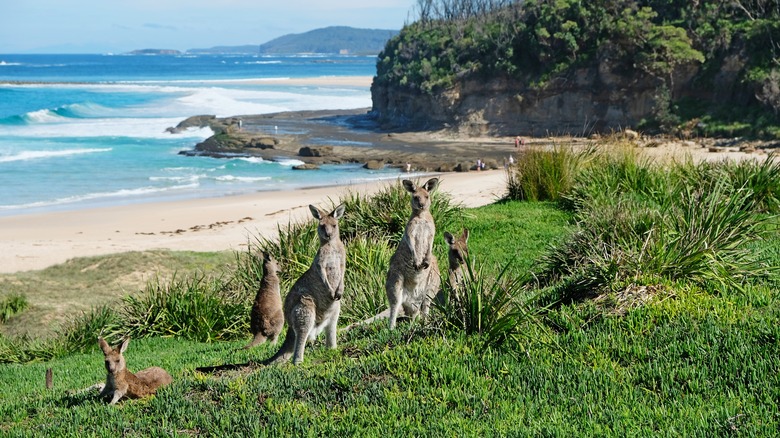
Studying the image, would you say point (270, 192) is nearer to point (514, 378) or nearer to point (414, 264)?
point (414, 264)

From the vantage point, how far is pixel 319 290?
7.20 metres

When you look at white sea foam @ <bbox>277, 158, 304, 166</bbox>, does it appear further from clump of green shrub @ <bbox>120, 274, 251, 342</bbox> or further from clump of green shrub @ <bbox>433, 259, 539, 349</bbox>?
clump of green shrub @ <bbox>433, 259, 539, 349</bbox>

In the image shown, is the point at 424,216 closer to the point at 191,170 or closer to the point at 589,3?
the point at 191,170

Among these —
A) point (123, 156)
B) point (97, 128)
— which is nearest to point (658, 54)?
point (123, 156)

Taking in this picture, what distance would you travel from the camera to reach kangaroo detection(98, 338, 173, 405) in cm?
698

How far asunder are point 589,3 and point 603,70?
5.87 metres

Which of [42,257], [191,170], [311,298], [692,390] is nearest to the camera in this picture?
[692,390]

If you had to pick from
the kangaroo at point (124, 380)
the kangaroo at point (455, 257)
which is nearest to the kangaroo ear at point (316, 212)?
the kangaroo at point (455, 257)

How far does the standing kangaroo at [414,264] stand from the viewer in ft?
27.0

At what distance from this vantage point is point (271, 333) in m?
9.63

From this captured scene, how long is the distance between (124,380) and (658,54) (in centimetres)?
4861

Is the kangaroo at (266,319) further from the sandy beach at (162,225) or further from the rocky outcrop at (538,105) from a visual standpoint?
the rocky outcrop at (538,105)

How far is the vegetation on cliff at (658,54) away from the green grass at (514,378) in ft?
127

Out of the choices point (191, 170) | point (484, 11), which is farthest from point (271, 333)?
point (484, 11)
